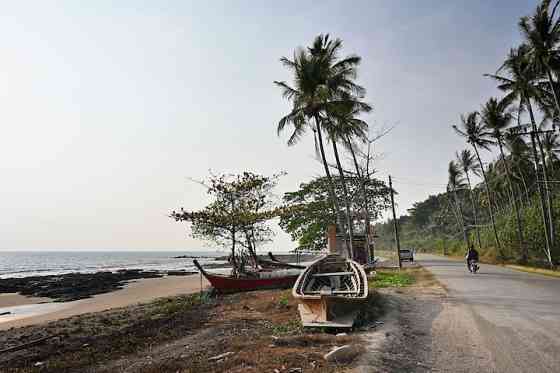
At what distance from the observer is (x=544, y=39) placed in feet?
57.1

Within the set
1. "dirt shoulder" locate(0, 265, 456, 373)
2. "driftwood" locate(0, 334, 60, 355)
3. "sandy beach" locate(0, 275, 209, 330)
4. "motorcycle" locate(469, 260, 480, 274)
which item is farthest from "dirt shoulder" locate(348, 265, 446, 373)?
"sandy beach" locate(0, 275, 209, 330)

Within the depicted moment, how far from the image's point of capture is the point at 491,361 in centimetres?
530

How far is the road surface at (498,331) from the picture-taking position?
5227 millimetres

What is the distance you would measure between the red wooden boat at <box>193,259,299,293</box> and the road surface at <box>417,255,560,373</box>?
9.36m

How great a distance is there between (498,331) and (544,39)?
17.4 m

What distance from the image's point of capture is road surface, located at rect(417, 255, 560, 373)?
5227 mm

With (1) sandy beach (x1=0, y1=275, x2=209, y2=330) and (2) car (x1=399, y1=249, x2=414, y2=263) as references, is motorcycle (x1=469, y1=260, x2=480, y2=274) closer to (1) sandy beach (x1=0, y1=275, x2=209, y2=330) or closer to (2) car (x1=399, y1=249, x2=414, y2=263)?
(2) car (x1=399, y1=249, x2=414, y2=263)

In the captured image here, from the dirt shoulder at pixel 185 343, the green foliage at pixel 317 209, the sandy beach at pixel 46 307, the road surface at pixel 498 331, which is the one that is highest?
the green foliage at pixel 317 209

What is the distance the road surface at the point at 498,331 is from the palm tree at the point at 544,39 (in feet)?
40.4

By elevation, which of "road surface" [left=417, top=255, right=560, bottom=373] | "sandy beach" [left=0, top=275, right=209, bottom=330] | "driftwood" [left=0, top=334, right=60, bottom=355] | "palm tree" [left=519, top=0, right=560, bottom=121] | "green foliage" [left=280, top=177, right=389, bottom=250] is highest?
"palm tree" [left=519, top=0, right=560, bottom=121]

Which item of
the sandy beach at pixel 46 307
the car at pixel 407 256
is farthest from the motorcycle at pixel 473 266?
the sandy beach at pixel 46 307

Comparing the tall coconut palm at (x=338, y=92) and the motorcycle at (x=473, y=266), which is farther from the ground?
the tall coconut palm at (x=338, y=92)

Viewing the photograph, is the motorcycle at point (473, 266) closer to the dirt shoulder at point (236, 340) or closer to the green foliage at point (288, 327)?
the dirt shoulder at point (236, 340)

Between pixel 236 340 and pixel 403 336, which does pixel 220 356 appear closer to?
pixel 236 340
